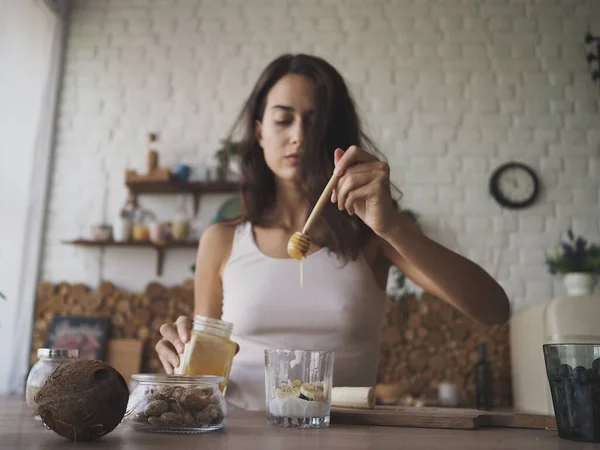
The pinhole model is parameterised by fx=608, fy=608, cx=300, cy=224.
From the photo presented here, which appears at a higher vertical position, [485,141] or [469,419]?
[485,141]

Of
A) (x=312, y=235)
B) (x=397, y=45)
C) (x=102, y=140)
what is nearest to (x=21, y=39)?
(x=102, y=140)

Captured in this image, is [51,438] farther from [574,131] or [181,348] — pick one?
[574,131]

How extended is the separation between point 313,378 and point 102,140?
109 inches

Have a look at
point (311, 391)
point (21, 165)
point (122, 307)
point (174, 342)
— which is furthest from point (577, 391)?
point (21, 165)

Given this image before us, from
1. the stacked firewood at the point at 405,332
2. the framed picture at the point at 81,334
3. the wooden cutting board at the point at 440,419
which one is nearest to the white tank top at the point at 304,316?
the wooden cutting board at the point at 440,419

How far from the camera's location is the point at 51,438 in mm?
548

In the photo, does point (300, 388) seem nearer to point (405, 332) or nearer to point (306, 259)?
point (306, 259)

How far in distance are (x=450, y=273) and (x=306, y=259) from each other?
29cm

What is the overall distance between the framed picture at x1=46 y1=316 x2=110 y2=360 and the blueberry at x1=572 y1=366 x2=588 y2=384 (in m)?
2.54

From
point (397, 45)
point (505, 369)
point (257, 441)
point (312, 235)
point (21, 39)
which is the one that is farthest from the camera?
point (397, 45)

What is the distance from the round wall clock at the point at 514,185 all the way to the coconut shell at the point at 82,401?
2629 mm

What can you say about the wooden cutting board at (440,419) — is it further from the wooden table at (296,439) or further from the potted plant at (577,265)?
the potted plant at (577,265)

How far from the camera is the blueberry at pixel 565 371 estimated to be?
62 centimetres

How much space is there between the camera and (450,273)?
3.29 feet
